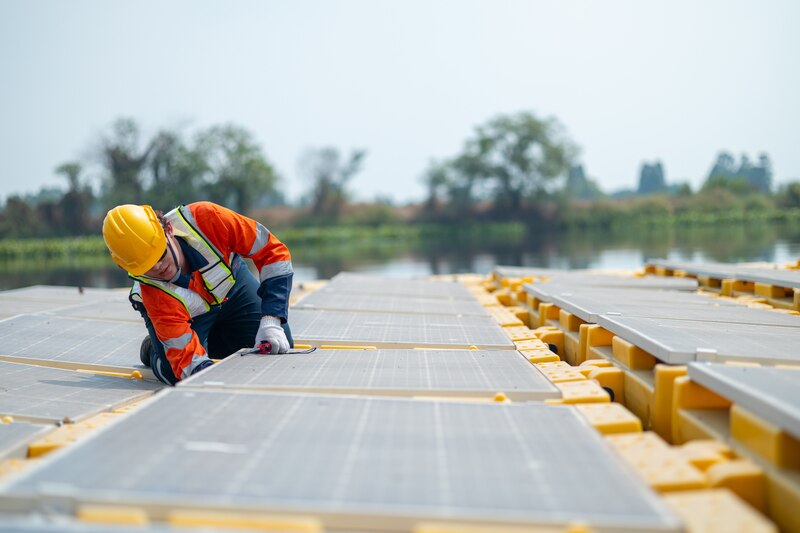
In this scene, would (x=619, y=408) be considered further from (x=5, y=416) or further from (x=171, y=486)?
(x=5, y=416)

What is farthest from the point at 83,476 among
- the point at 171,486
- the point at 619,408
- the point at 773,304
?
the point at 773,304

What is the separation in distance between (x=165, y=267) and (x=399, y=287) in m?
3.63

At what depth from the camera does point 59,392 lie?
120 inches

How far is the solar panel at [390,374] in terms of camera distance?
252 centimetres

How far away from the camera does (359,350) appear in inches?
134

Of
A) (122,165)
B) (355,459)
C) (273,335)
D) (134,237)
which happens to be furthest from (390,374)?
(122,165)

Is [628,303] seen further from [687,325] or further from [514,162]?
[514,162]

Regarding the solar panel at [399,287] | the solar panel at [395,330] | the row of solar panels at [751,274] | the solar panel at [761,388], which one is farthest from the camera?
the solar panel at [399,287]

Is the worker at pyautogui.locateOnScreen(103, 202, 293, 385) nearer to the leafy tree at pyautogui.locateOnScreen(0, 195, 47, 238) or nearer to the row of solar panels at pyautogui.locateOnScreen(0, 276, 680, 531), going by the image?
the row of solar panels at pyautogui.locateOnScreen(0, 276, 680, 531)

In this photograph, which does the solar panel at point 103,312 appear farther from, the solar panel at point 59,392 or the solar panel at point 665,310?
the solar panel at point 665,310

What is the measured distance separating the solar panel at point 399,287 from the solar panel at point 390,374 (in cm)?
273

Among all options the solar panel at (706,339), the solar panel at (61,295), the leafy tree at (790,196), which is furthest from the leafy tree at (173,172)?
the leafy tree at (790,196)

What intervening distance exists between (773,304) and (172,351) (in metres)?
4.43

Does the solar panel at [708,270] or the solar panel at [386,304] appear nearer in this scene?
the solar panel at [386,304]
